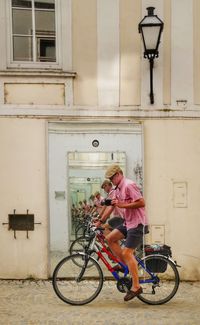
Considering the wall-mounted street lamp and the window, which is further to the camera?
the window

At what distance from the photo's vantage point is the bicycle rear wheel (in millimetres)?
7141

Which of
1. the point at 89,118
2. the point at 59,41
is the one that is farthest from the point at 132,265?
the point at 59,41

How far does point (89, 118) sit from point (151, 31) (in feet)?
5.69

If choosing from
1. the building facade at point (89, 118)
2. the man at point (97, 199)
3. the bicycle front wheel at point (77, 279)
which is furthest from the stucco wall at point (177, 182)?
the bicycle front wheel at point (77, 279)

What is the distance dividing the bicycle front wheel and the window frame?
3.44 metres

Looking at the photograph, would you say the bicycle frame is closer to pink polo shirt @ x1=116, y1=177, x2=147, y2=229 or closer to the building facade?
pink polo shirt @ x1=116, y1=177, x2=147, y2=229

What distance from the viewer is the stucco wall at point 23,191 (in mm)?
8836

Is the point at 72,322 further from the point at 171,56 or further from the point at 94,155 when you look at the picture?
the point at 171,56

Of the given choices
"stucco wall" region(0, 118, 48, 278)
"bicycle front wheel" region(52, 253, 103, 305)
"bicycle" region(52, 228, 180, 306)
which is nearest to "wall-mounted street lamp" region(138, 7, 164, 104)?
"stucco wall" region(0, 118, 48, 278)

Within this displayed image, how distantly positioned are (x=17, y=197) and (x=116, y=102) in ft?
Answer: 7.52

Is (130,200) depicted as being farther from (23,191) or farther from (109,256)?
(23,191)

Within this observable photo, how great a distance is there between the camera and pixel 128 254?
691 centimetres

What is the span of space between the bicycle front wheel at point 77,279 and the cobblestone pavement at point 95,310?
132 mm

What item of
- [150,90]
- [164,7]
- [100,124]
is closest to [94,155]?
[100,124]
